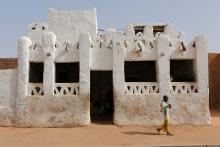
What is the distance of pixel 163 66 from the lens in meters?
14.3

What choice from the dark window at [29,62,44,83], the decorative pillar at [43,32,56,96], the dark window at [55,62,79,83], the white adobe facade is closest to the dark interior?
the dark window at [55,62,79,83]

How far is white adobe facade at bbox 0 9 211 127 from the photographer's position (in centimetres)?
1400

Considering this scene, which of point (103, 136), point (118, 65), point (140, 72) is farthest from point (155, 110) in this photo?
point (140, 72)

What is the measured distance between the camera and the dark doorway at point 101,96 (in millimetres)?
17078

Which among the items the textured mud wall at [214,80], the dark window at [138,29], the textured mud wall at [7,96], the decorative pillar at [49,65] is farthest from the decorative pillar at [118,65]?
the textured mud wall at [214,80]

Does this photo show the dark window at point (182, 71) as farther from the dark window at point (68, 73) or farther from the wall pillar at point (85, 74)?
the dark window at point (68, 73)

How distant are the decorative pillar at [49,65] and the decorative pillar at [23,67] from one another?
2.58 feet

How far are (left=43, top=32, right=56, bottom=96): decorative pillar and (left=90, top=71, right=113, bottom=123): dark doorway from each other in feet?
10.3

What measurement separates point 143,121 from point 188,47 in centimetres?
386

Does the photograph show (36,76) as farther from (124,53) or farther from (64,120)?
(124,53)

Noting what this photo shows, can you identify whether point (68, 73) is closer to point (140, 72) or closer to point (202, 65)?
point (140, 72)

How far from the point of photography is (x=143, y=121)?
14070mm

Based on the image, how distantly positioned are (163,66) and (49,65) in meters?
4.99

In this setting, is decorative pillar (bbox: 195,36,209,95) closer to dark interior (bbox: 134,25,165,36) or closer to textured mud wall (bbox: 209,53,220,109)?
dark interior (bbox: 134,25,165,36)
